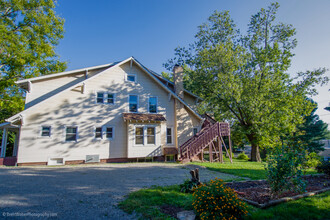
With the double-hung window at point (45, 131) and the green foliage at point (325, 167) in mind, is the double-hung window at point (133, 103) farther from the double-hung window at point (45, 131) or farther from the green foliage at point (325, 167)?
the green foliage at point (325, 167)

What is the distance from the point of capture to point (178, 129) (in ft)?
59.1

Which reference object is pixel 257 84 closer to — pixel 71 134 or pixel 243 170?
pixel 243 170

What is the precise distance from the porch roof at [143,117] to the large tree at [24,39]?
12276 millimetres

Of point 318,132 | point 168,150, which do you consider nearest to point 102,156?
point 168,150

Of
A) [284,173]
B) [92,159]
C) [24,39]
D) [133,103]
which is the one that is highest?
[24,39]

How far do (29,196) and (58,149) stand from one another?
27.6ft

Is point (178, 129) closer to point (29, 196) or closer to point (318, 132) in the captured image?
point (29, 196)

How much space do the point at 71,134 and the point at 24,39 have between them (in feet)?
41.8

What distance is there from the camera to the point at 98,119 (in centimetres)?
1488

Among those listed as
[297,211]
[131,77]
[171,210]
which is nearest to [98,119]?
[131,77]

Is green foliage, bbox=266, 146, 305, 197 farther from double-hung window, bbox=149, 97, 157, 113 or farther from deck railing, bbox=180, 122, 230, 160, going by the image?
double-hung window, bbox=149, 97, 157, 113

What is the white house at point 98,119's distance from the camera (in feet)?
43.1

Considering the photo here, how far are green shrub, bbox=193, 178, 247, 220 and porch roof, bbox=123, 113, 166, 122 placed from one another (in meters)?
11.2

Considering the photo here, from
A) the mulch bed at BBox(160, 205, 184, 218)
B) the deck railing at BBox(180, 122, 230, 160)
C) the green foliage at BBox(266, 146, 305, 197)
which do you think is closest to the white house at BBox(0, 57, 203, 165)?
the deck railing at BBox(180, 122, 230, 160)
